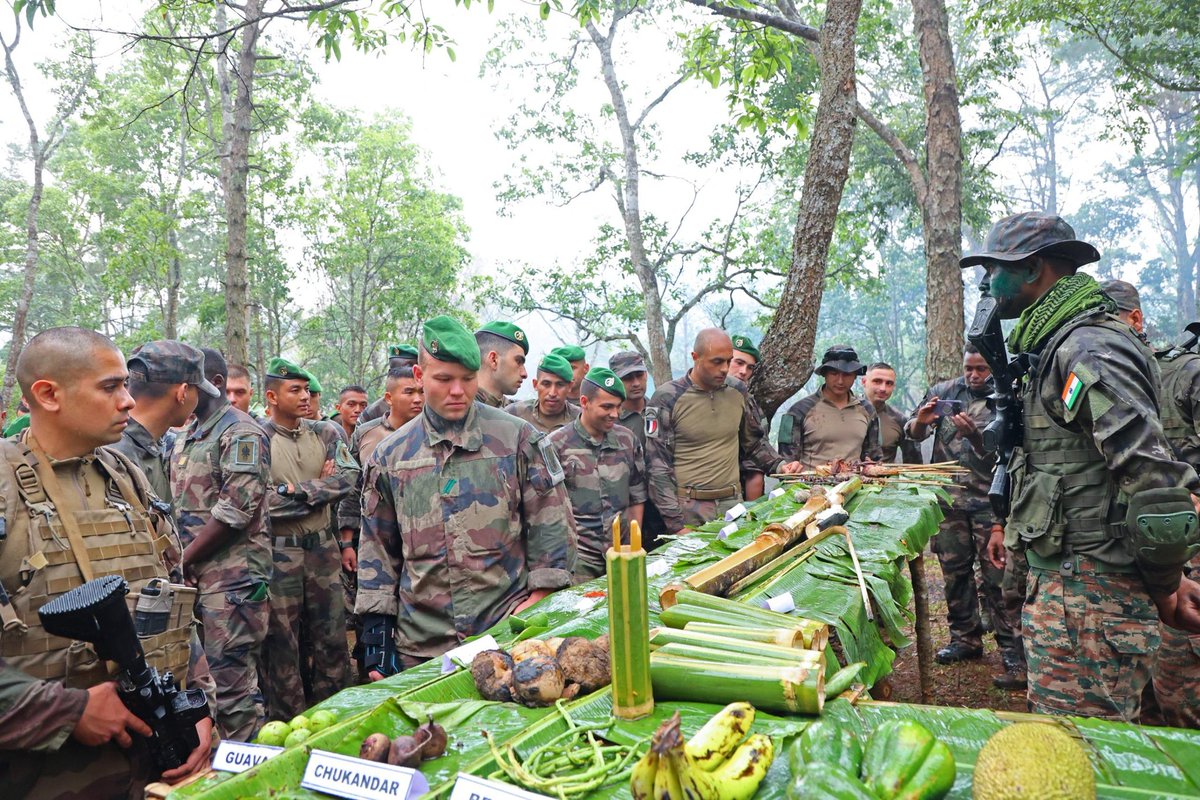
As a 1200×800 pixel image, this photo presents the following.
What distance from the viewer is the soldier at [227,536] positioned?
13.1ft

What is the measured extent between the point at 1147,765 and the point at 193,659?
290 centimetres

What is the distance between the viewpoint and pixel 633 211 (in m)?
16.0

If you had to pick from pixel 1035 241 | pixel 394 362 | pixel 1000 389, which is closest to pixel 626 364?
pixel 394 362

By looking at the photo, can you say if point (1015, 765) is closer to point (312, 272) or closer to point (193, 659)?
point (193, 659)

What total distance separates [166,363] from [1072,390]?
390 centimetres

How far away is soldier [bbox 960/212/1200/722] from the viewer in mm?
2506

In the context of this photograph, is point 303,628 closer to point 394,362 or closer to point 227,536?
point 227,536

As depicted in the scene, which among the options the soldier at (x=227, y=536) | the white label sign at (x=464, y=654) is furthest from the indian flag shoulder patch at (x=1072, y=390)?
the soldier at (x=227, y=536)

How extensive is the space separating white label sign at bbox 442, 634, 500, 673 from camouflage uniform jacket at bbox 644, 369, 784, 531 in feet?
11.5

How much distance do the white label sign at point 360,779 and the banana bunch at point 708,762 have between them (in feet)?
1.59

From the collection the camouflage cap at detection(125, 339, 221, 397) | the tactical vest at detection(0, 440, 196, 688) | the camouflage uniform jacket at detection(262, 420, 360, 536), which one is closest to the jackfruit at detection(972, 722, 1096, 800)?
the tactical vest at detection(0, 440, 196, 688)

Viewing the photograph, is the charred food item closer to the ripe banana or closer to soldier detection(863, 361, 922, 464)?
the ripe banana

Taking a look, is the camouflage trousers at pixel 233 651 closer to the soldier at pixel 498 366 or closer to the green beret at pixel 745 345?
the soldier at pixel 498 366

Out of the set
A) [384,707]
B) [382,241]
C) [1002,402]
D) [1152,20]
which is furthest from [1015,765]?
[382,241]
